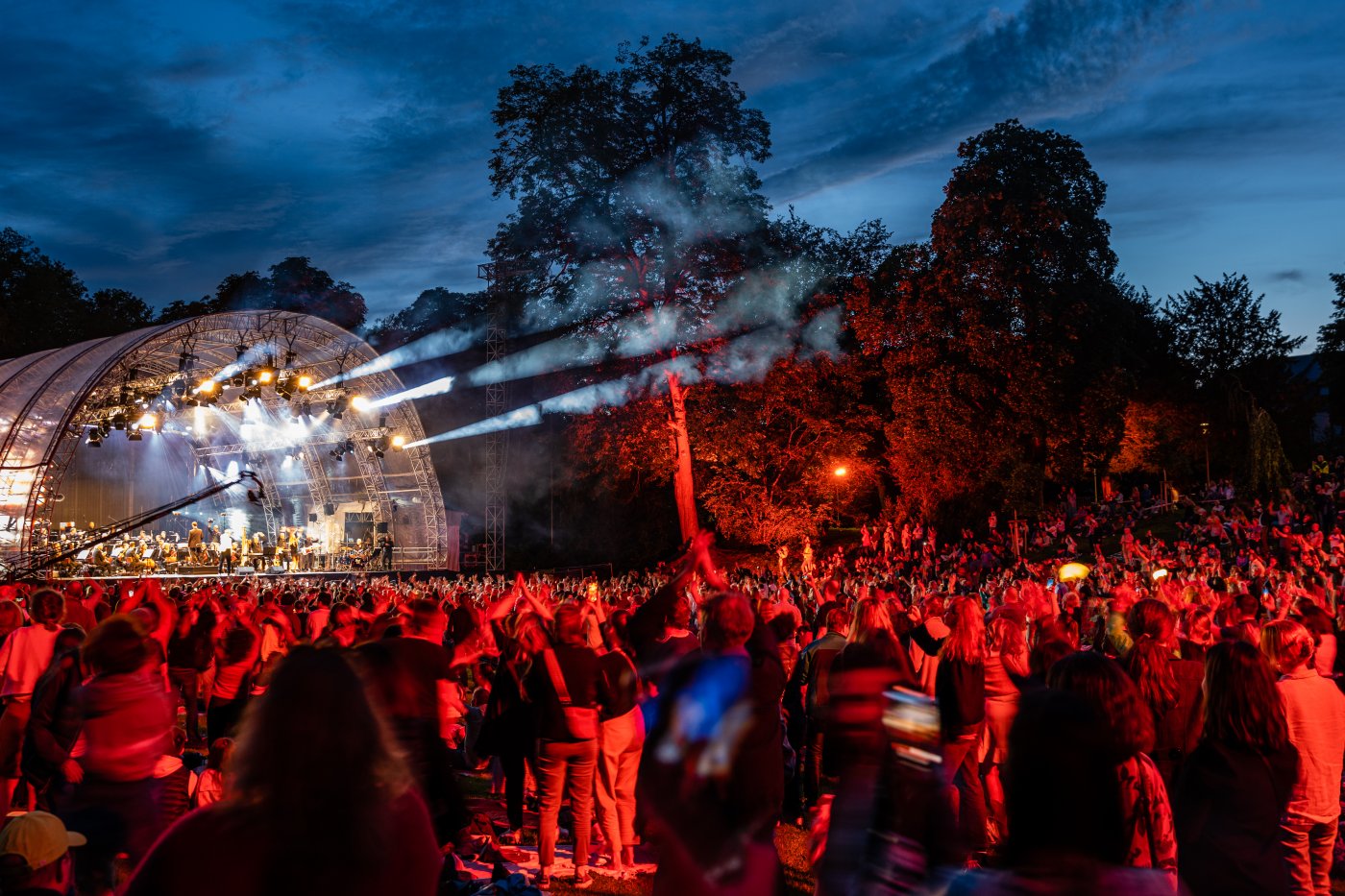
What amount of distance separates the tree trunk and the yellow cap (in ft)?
81.0

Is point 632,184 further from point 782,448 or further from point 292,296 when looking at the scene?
point 292,296

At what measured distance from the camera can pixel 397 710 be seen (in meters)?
4.26

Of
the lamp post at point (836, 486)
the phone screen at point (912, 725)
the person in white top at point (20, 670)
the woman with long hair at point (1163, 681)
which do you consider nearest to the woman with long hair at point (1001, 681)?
the woman with long hair at point (1163, 681)

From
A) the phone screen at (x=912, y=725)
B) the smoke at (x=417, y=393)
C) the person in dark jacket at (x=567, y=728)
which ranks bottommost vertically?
the person in dark jacket at (x=567, y=728)

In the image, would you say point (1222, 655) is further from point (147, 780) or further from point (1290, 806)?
point (147, 780)

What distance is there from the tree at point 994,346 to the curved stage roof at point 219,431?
549 inches

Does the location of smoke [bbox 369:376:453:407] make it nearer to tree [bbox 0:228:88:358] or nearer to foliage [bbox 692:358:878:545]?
foliage [bbox 692:358:878:545]

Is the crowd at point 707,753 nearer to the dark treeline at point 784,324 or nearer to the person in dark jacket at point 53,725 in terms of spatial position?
the person in dark jacket at point 53,725

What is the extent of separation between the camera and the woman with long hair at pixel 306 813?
1.79m

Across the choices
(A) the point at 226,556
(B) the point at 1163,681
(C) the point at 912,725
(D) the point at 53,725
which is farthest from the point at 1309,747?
(A) the point at 226,556

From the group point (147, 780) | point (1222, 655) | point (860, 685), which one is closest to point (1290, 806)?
point (1222, 655)

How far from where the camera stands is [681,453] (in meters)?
28.2

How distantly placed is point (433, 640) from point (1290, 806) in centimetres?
420

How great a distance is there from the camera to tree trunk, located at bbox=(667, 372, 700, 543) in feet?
92.2
